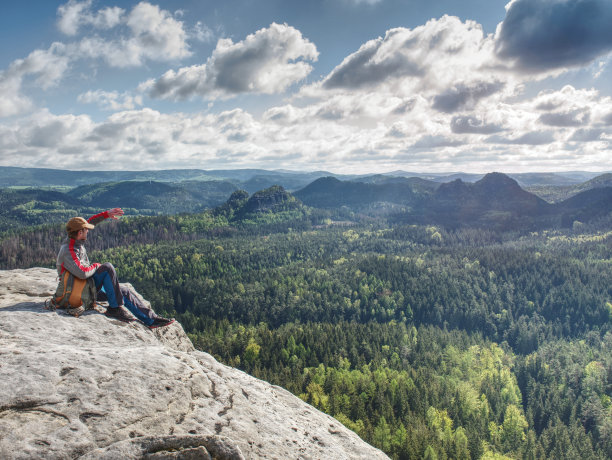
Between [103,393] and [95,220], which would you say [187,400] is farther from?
[95,220]

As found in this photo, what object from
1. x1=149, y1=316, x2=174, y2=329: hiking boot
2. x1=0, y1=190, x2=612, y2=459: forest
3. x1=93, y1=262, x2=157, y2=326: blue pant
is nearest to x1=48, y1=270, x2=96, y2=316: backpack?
x1=93, y1=262, x2=157, y2=326: blue pant

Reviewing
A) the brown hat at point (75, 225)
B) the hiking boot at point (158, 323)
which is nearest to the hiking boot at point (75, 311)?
the hiking boot at point (158, 323)

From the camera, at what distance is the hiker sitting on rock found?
16922 mm

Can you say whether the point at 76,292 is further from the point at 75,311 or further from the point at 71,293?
the point at 75,311

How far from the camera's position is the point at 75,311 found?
17.7 meters

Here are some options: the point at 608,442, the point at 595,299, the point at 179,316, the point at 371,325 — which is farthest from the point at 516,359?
the point at 179,316

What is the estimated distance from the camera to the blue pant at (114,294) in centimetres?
1808

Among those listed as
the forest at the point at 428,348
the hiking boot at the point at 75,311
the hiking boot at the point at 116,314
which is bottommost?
the forest at the point at 428,348

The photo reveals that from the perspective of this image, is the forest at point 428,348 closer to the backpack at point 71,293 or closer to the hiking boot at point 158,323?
the hiking boot at point 158,323

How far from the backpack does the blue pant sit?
0.52 m

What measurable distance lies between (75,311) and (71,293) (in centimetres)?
98

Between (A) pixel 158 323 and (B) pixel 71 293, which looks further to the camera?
(A) pixel 158 323

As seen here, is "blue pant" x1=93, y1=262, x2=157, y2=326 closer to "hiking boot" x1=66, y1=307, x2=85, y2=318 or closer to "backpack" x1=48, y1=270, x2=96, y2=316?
"backpack" x1=48, y1=270, x2=96, y2=316

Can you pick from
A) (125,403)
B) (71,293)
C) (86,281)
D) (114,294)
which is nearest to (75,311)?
(71,293)
